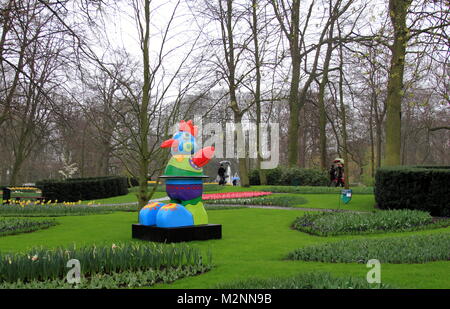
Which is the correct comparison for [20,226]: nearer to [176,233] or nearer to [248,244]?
[176,233]

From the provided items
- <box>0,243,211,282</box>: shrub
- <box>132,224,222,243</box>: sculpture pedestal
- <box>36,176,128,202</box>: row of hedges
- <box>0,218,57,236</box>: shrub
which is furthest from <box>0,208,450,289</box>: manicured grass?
<box>36,176,128,202</box>: row of hedges

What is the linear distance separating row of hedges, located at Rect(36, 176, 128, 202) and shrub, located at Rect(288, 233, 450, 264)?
61.6ft

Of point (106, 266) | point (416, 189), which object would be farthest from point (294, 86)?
point (106, 266)

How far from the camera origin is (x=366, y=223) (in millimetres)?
11906

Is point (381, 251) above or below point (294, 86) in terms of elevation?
below

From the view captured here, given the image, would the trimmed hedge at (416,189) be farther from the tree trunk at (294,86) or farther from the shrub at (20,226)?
the tree trunk at (294,86)

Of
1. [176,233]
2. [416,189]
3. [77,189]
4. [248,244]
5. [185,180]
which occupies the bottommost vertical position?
[248,244]

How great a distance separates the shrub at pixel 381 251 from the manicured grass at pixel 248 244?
0.93ft

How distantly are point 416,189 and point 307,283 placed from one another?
35.6 ft

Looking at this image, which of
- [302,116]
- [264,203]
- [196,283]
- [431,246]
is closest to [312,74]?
[302,116]

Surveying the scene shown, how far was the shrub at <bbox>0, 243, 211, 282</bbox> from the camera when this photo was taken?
6.09 metres

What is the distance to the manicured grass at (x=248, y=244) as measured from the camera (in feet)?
20.8

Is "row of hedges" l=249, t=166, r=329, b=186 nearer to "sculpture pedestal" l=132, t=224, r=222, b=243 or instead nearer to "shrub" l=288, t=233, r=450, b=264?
"sculpture pedestal" l=132, t=224, r=222, b=243
